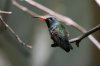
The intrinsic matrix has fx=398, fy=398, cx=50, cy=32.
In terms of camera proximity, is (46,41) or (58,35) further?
(46,41)

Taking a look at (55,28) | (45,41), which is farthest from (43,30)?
(55,28)

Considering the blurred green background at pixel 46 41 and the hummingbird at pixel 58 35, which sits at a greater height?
the hummingbird at pixel 58 35

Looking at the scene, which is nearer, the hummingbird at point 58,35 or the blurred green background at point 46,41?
the hummingbird at point 58,35

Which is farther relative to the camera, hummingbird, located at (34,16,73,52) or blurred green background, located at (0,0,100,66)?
blurred green background, located at (0,0,100,66)

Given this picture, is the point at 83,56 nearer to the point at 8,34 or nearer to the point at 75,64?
the point at 75,64

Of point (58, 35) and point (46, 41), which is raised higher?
point (58, 35)

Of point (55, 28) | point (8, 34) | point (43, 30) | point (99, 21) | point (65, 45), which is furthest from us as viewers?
point (43, 30)

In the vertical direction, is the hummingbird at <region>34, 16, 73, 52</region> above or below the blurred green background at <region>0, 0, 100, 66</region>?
above

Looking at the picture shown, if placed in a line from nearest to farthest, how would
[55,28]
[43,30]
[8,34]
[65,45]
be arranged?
[65,45] < [55,28] < [8,34] < [43,30]
